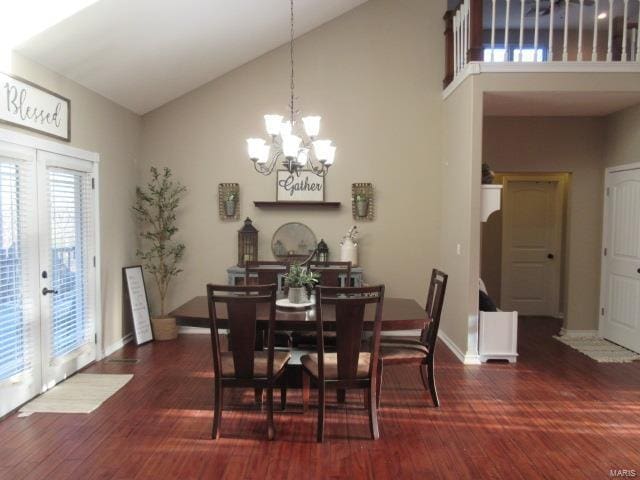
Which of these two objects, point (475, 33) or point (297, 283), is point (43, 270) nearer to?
point (297, 283)

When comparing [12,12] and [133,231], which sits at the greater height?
[12,12]

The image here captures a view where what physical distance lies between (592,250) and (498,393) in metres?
2.80

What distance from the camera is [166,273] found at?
5.63m

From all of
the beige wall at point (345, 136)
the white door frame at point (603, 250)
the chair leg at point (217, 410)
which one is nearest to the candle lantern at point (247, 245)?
the beige wall at point (345, 136)

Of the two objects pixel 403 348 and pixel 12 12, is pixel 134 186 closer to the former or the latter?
pixel 12 12

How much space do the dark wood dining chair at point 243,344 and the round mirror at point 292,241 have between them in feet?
8.65

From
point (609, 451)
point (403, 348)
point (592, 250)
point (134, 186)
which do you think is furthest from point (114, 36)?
point (592, 250)

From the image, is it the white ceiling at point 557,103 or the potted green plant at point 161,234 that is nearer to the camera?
the white ceiling at point 557,103

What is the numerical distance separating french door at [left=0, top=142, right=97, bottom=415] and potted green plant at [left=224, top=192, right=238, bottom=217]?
1.51m

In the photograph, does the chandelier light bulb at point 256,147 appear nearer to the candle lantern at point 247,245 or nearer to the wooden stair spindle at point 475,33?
the candle lantern at point 247,245

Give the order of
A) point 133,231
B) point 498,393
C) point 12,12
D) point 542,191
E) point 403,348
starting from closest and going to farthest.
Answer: point 12,12
point 403,348
point 498,393
point 133,231
point 542,191

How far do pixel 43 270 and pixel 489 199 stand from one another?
397 centimetres

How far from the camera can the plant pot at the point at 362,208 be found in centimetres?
566

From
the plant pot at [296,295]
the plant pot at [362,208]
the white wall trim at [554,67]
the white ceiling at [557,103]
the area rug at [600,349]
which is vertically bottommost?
the area rug at [600,349]
